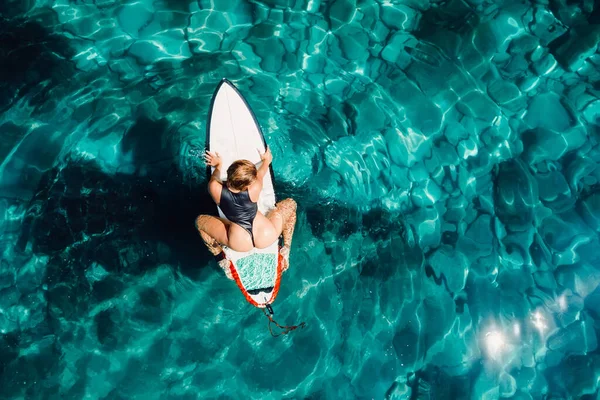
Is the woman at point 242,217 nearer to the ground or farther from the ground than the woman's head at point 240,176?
nearer to the ground

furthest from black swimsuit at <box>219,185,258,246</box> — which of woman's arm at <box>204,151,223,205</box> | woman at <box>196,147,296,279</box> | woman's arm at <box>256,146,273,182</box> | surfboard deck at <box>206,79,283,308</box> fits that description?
surfboard deck at <box>206,79,283,308</box>

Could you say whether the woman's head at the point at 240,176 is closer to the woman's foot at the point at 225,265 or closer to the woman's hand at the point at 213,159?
the woman's hand at the point at 213,159

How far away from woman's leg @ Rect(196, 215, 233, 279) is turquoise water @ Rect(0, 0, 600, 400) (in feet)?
1.82

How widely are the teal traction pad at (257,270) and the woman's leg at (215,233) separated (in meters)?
0.16

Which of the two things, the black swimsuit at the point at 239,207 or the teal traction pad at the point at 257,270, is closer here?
the black swimsuit at the point at 239,207

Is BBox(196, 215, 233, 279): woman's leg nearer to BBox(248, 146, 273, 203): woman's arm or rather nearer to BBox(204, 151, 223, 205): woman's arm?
BBox(204, 151, 223, 205): woman's arm

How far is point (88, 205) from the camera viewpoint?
650 centimetres

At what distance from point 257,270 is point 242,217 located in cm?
79

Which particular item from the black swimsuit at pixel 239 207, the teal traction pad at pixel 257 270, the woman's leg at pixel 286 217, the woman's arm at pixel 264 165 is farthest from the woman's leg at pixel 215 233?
the woman's arm at pixel 264 165

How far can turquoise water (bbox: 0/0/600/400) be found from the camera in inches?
241

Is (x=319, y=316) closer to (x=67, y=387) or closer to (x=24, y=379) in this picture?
(x=67, y=387)

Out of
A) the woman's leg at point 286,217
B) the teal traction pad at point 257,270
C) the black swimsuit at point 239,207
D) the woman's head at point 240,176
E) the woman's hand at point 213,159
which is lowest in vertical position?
the teal traction pad at point 257,270

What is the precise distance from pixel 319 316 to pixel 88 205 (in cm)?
305

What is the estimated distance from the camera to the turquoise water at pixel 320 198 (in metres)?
6.13
